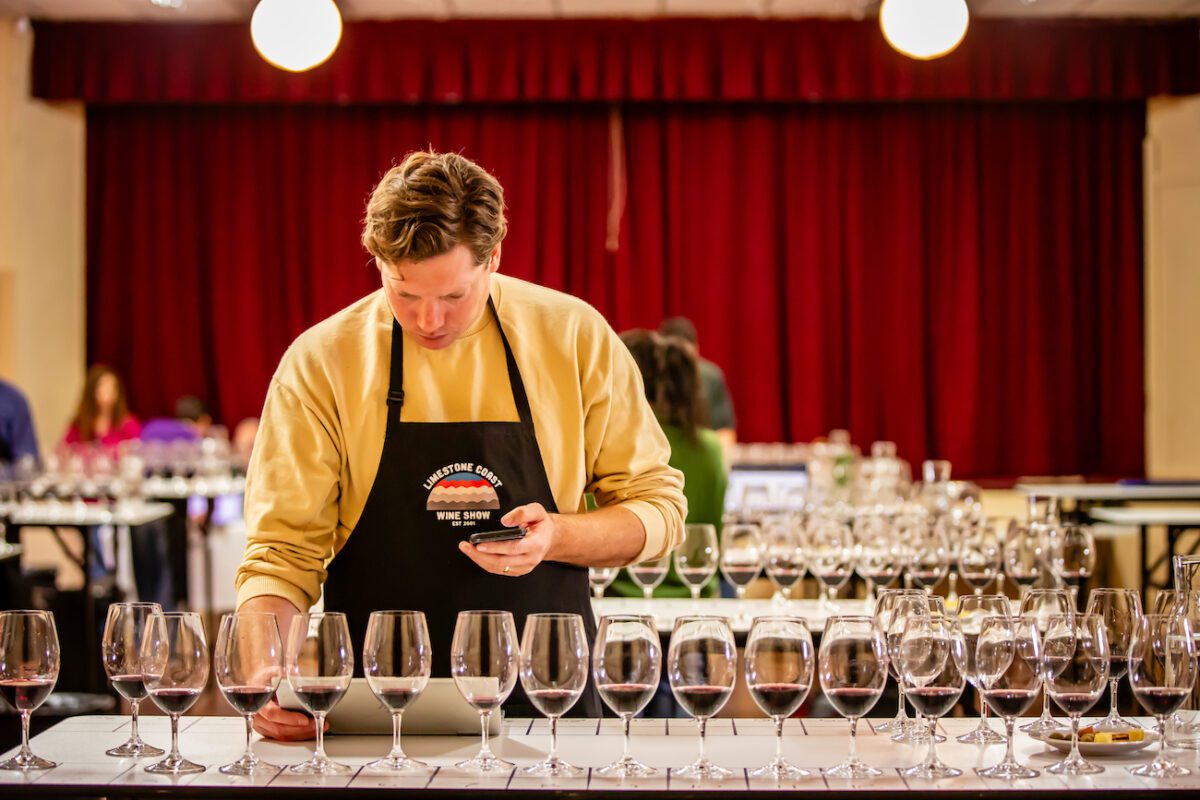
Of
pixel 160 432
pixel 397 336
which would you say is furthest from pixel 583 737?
pixel 160 432

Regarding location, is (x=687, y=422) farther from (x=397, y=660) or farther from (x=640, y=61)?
(x=640, y=61)

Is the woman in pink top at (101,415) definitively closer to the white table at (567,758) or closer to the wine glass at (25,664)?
the white table at (567,758)

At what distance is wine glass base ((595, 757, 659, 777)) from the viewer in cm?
178

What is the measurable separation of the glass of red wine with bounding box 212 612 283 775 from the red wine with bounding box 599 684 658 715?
40 cm

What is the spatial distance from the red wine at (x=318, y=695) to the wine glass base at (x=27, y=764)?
33cm

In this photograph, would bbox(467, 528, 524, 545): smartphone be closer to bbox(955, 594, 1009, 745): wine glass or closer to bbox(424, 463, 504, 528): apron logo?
A: bbox(424, 463, 504, 528): apron logo

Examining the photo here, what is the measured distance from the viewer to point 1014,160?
34.1ft

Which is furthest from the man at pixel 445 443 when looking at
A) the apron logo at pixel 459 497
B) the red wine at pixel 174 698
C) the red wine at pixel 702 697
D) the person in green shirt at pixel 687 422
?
the person in green shirt at pixel 687 422

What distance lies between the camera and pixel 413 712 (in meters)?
1.98

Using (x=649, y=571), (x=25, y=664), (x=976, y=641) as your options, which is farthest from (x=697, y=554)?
(x=25, y=664)

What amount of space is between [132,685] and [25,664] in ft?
0.46

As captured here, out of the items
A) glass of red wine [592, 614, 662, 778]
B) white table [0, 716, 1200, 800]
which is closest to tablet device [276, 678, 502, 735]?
white table [0, 716, 1200, 800]

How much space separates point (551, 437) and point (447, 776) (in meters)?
0.78

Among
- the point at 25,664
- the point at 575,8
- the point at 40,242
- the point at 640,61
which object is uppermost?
the point at 575,8
